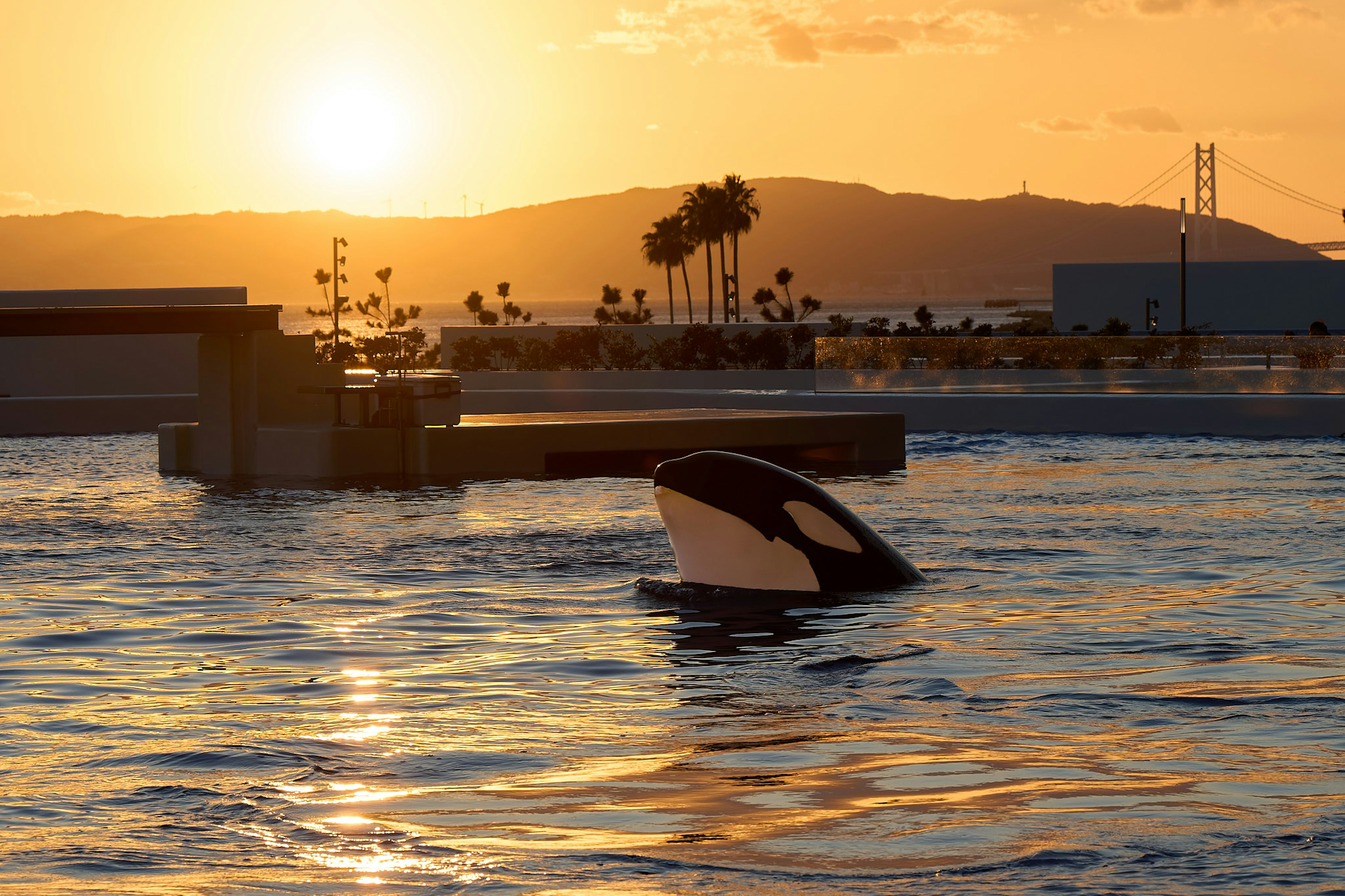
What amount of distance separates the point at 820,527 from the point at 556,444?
577 inches

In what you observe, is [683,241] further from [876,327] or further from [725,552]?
[725,552]

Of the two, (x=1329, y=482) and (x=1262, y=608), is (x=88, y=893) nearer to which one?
(x=1262, y=608)

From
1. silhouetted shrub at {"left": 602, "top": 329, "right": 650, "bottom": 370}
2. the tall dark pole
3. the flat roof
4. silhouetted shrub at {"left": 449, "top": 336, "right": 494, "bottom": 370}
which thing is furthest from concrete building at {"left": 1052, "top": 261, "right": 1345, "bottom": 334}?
the flat roof

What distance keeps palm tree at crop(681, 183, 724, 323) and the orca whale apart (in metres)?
96.3

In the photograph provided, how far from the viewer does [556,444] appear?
82.6 ft

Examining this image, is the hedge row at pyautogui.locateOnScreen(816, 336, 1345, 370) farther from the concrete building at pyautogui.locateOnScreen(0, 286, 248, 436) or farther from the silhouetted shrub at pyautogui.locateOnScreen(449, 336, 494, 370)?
the silhouetted shrub at pyautogui.locateOnScreen(449, 336, 494, 370)

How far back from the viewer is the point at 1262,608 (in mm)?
11914

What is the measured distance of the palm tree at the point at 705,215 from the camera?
108312 millimetres

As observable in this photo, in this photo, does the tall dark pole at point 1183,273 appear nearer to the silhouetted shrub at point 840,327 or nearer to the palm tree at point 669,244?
the silhouetted shrub at point 840,327

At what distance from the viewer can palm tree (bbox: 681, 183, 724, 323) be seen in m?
108

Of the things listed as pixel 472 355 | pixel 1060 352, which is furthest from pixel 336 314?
pixel 1060 352

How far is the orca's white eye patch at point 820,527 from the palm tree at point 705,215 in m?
96.6

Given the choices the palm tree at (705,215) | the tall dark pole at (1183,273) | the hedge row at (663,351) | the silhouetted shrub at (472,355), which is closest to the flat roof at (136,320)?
the hedge row at (663,351)

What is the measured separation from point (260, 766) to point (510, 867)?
6.97ft
